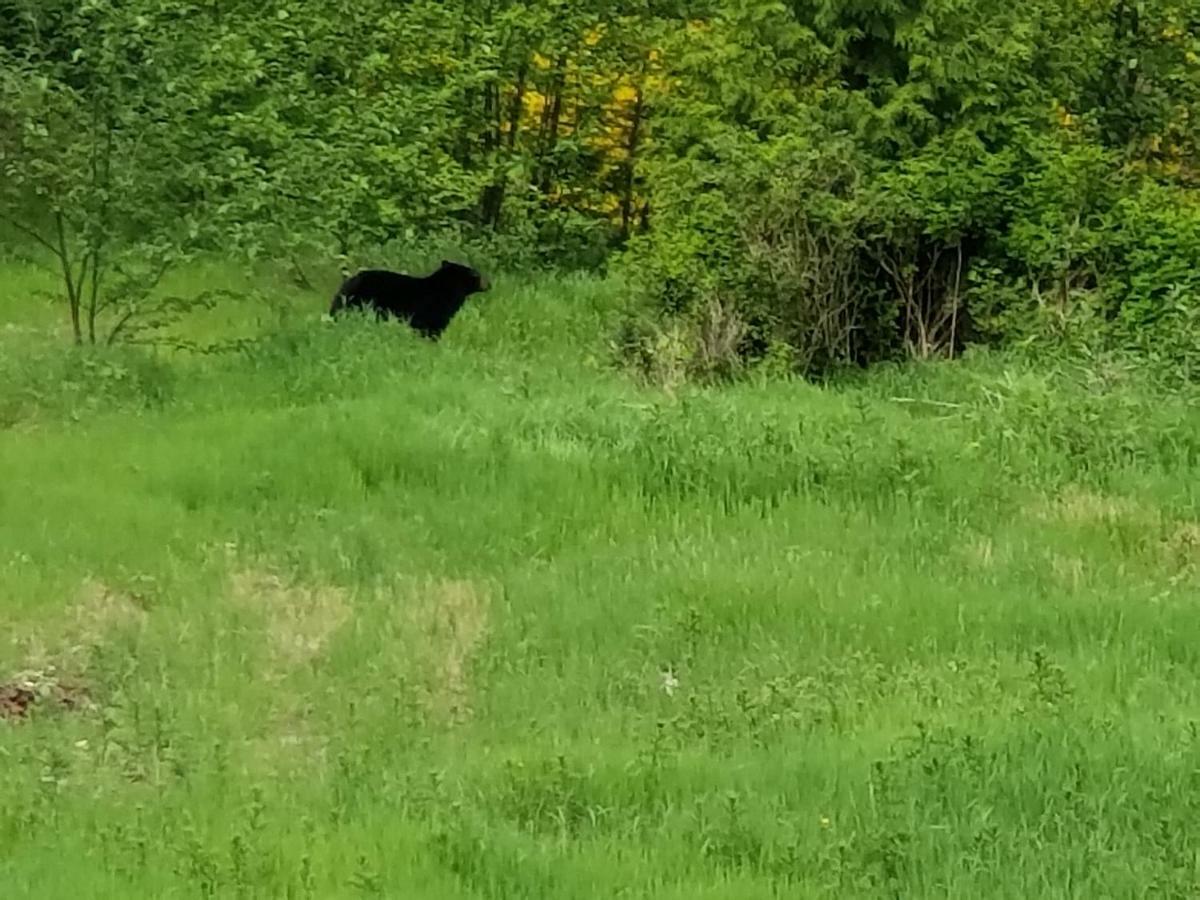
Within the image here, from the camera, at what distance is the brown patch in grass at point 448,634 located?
22.0ft

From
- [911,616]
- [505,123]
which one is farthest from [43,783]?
[505,123]

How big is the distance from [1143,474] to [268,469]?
4674mm

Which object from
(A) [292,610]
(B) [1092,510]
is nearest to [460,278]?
(B) [1092,510]

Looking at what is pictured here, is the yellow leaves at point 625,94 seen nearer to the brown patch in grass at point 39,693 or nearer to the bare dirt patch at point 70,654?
the bare dirt patch at point 70,654

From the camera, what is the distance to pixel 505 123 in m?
21.1

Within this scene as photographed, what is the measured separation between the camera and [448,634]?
290 inches

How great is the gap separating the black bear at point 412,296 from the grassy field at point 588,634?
1.71 metres

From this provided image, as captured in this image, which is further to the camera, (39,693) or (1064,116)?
(1064,116)

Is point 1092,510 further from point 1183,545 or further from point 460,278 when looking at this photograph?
point 460,278

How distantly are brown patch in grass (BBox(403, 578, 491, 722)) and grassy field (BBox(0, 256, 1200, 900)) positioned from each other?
2 centimetres

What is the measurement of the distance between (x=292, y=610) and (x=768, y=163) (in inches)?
306

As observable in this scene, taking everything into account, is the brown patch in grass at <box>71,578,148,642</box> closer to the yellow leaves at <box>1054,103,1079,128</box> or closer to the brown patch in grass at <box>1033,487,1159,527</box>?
the brown patch in grass at <box>1033,487,1159,527</box>

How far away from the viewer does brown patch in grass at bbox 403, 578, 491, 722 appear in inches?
264

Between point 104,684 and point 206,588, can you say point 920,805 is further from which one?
point 206,588
